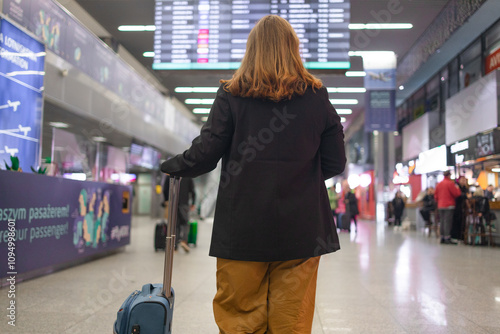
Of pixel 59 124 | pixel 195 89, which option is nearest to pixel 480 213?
pixel 59 124

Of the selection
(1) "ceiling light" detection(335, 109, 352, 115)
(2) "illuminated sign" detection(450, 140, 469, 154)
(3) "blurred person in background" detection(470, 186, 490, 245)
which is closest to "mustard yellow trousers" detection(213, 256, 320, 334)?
(3) "blurred person in background" detection(470, 186, 490, 245)

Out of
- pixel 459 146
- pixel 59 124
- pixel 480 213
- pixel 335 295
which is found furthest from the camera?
pixel 459 146

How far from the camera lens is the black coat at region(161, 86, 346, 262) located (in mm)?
1701

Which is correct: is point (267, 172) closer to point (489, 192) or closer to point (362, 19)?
point (362, 19)

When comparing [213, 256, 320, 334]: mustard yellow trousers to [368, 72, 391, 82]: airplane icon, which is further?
[368, 72, 391, 82]: airplane icon

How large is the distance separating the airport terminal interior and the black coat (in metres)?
0.14

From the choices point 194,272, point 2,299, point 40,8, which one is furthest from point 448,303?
point 40,8

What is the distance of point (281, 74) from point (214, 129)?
33 centimetres

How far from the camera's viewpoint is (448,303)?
160 inches

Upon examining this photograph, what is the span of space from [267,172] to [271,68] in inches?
16.2

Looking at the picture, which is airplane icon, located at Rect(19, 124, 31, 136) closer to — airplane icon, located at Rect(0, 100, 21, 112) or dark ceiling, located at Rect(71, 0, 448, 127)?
airplane icon, located at Rect(0, 100, 21, 112)

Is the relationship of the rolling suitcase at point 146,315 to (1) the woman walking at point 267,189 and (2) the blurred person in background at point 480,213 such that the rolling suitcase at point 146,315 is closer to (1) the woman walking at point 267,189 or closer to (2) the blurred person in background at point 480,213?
(1) the woman walking at point 267,189

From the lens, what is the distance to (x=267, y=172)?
5.63 ft

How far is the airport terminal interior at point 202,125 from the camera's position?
4.02 m
